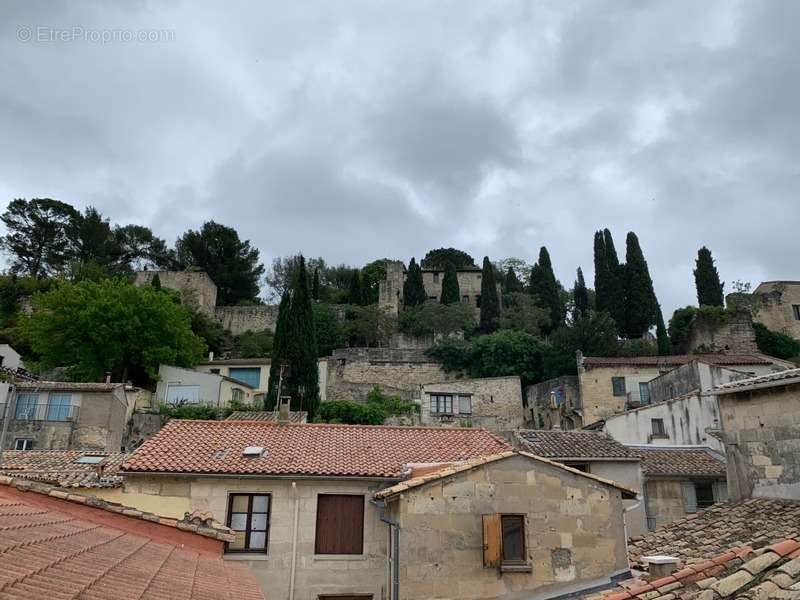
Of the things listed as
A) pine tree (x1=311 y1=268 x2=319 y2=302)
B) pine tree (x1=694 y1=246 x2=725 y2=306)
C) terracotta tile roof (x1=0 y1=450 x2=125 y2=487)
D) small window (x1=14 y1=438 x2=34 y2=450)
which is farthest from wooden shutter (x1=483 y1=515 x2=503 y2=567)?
pine tree (x1=311 y1=268 x2=319 y2=302)

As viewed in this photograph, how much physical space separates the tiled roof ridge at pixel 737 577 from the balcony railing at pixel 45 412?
28.7 metres

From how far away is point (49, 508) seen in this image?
25.9 ft

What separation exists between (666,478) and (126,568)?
19101 mm

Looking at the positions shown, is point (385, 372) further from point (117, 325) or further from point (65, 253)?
point (65, 253)

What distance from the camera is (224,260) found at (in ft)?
231

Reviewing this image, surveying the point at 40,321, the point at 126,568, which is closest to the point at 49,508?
the point at 126,568

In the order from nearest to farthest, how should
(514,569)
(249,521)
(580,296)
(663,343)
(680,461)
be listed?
(514,569)
(249,521)
(680,461)
(663,343)
(580,296)

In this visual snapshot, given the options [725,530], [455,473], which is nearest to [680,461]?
[725,530]

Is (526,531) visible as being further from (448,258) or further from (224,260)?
(448,258)

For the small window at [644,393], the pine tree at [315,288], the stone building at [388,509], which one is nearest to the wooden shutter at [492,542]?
the stone building at [388,509]

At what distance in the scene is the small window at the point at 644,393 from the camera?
38938mm

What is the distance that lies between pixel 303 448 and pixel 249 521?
2.36m

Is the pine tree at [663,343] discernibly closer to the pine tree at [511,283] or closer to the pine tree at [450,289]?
the pine tree at [511,283]

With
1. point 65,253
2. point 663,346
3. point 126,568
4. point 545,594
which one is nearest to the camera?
point 126,568
